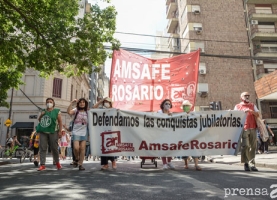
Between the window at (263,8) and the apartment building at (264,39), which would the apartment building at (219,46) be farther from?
the window at (263,8)

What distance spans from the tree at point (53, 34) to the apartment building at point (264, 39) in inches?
907

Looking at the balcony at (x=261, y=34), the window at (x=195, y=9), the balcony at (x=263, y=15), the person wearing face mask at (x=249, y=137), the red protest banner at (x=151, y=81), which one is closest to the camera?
the person wearing face mask at (x=249, y=137)

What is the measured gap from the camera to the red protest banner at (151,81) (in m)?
8.99

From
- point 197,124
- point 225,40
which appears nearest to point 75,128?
point 197,124

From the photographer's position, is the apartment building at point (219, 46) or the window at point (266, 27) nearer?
the apartment building at point (219, 46)

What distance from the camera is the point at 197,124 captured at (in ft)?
22.6

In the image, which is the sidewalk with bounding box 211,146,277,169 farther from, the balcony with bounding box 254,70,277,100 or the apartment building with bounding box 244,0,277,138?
the apartment building with bounding box 244,0,277,138

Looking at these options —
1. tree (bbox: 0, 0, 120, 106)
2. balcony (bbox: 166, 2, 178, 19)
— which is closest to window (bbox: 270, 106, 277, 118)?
balcony (bbox: 166, 2, 178, 19)

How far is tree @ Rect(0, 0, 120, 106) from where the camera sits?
9.63m

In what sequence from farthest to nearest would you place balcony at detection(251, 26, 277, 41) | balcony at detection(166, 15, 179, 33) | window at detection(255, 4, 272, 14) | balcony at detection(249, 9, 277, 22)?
balcony at detection(166, 15, 179, 33) → window at detection(255, 4, 272, 14) → balcony at detection(249, 9, 277, 22) → balcony at detection(251, 26, 277, 41)

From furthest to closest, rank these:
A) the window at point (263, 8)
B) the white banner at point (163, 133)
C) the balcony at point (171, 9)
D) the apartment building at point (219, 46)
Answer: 1. the balcony at point (171, 9)
2. the window at point (263, 8)
3. the apartment building at point (219, 46)
4. the white banner at point (163, 133)

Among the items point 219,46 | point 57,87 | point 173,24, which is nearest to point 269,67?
point 219,46

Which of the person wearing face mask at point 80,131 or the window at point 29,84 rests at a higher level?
the window at point 29,84

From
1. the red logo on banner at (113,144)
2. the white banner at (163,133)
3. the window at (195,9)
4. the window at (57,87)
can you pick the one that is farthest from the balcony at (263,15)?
the red logo on banner at (113,144)
